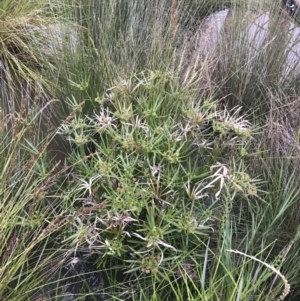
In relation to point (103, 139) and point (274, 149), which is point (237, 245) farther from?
point (103, 139)

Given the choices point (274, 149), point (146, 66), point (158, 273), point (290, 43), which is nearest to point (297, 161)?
point (274, 149)

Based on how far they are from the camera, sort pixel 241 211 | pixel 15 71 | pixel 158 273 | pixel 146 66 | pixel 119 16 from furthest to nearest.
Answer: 1. pixel 119 16
2. pixel 15 71
3. pixel 146 66
4. pixel 241 211
5. pixel 158 273

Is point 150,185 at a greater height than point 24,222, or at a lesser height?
greater

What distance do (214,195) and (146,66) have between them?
660 mm

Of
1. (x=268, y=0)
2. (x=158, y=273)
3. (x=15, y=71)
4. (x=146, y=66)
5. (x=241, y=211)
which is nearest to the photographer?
(x=158, y=273)

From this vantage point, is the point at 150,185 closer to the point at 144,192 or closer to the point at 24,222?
the point at 144,192

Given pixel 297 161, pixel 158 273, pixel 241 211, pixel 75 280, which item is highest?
pixel 297 161

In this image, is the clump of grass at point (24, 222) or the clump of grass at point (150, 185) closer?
the clump of grass at point (24, 222)

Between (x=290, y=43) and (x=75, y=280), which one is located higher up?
(x=290, y=43)

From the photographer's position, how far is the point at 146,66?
1.78 metres

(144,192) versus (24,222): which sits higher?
(144,192)

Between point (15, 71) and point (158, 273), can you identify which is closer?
point (158, 273)

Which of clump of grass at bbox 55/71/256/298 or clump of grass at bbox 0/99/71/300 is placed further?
clump of grass at bbox 55/71/256/298

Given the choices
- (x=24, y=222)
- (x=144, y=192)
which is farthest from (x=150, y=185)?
(x=24, y=222)
